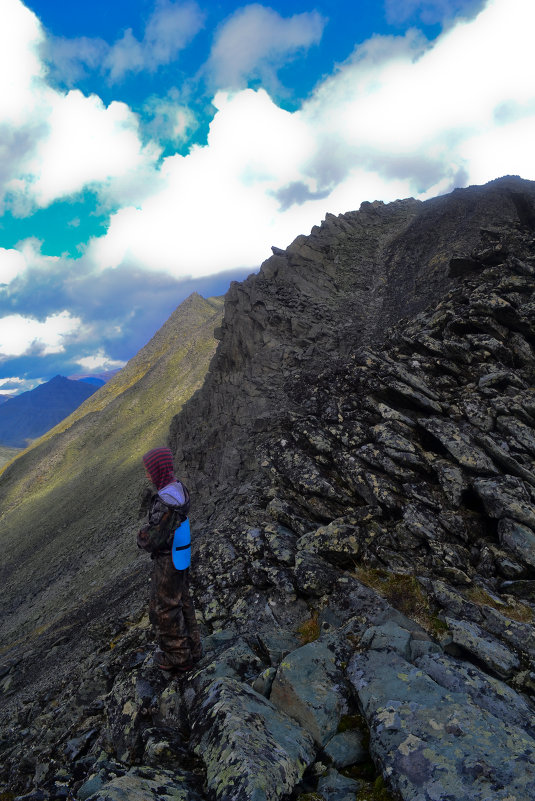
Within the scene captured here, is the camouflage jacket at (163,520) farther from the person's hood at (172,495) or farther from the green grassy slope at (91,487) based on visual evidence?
the green grassy slope at (91,487)

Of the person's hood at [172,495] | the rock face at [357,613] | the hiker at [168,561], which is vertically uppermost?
the person's hood at [172,495]

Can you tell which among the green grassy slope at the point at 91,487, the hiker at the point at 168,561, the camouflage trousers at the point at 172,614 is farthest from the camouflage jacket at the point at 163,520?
the green grassy slope at the point at 91,487

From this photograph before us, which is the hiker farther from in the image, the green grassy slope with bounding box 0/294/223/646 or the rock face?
the green grassy slope with bounding box 0/294/223/646

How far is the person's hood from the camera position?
7.61m

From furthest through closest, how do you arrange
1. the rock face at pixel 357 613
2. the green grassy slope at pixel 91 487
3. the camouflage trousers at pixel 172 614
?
the green grassy slope at pixel 91 487 → the camouflage trousers at pixel 172 614 → the rock face at pixel 357 613

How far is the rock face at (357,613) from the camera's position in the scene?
4.91m

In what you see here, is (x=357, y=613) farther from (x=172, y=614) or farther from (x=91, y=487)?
(x=91, y=487)

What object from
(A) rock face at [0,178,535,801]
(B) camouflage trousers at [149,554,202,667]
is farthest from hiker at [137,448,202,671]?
(A) rock face at [0,178,535,801]

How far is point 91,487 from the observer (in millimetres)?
51000

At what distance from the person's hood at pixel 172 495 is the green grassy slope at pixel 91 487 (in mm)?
21795

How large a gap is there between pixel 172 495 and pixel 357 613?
4579 mm

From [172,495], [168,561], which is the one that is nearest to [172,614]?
[168,561]

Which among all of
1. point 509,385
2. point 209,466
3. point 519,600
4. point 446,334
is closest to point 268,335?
point 209,466

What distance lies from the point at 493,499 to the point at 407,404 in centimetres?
486
